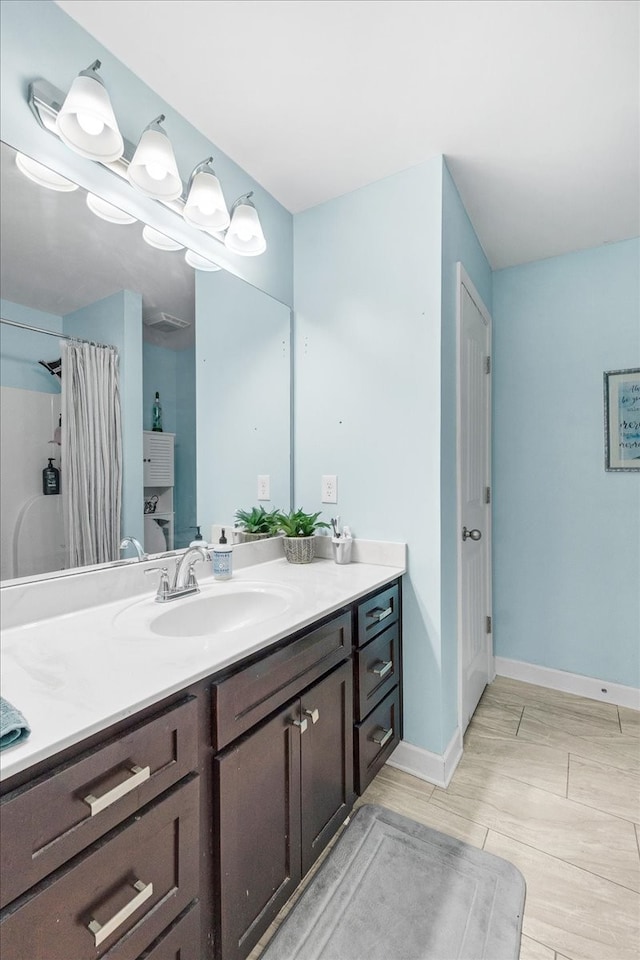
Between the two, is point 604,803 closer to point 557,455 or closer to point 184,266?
point 557,455

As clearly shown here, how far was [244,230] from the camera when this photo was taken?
1.68 metres

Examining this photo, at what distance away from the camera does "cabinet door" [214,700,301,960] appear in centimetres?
91

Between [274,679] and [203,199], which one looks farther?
[203,199]

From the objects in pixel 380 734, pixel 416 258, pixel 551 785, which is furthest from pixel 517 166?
pixel 551 785

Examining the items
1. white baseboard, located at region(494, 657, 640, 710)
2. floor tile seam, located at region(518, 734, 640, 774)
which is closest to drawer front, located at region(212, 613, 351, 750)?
floor tile seam, located at region(518, 734, 640, 774)

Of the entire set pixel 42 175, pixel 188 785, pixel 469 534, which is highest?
pixel 42 175

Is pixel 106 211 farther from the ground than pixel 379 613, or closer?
farther from the ground

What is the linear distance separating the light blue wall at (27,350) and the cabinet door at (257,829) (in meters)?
0.99

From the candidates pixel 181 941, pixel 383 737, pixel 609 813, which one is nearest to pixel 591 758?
pixel 609 813

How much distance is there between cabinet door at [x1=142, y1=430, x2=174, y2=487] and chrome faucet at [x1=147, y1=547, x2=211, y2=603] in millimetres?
263

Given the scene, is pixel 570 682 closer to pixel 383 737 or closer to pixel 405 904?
pixel 383 737

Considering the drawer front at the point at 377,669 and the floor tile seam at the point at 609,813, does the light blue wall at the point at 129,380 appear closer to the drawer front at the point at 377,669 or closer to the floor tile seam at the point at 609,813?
the drawer front at the point at 377,669

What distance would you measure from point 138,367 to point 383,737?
1.53 m

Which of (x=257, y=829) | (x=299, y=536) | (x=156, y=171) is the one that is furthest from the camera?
(x=299, y=536)
